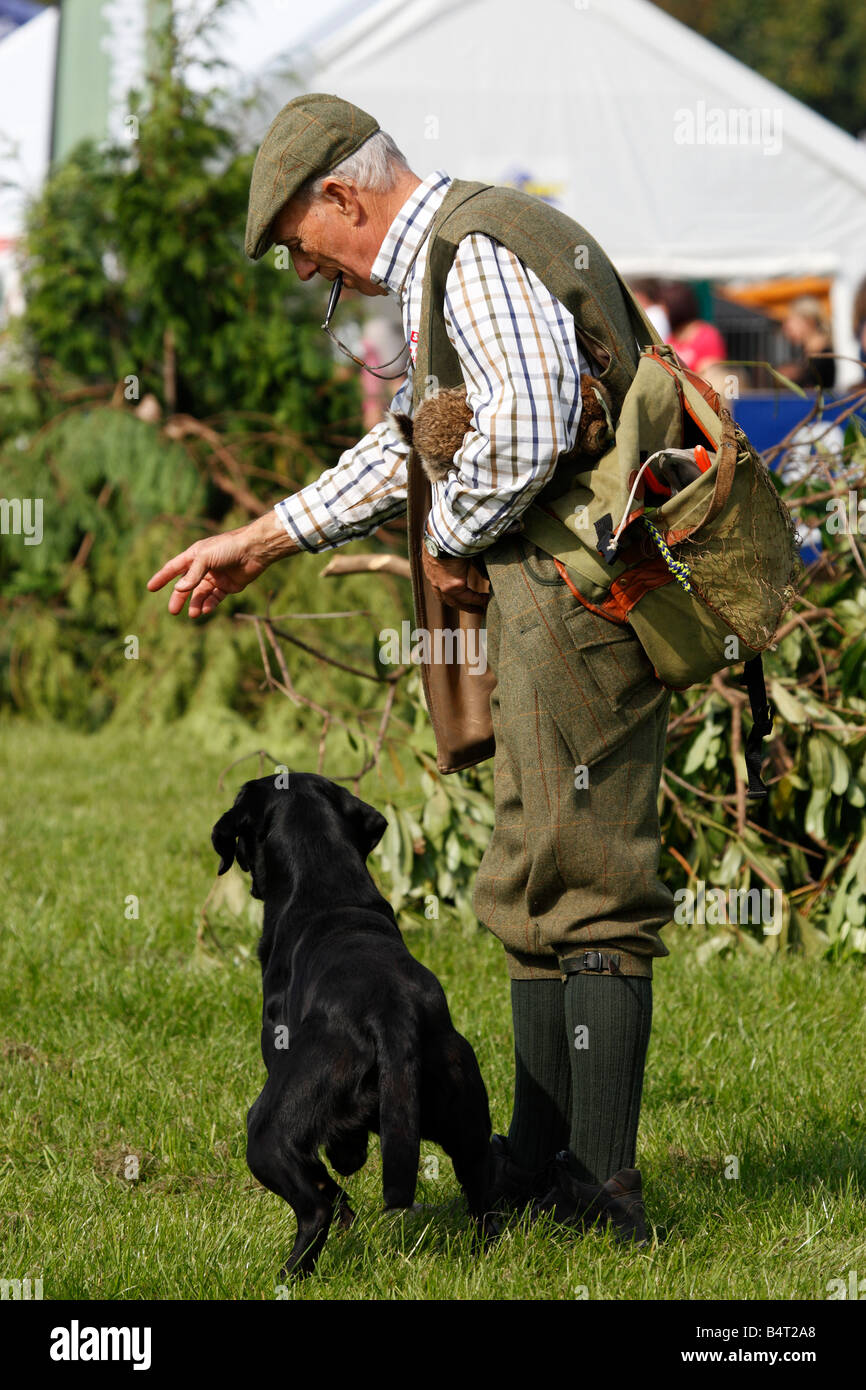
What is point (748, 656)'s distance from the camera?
255 centimetres

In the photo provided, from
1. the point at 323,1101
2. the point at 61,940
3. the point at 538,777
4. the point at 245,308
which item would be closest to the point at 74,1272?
the point at 323,1101

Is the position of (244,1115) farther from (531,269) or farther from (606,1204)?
(531,269)

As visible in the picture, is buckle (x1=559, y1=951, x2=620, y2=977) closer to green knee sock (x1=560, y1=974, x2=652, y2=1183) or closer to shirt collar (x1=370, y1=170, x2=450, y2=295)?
green knee sock (x1=560, y1=974, x2=652, y2=1183)

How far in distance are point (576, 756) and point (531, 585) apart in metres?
0.30

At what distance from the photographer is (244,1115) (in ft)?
11.1

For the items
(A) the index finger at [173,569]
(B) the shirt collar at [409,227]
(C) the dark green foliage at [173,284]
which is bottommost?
(A) the index finger at [173,569]

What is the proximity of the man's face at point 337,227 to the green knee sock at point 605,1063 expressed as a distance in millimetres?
1296

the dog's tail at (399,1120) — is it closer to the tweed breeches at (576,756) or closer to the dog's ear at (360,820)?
the tweed breeches at (576,756)

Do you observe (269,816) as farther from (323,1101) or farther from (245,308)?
(245,308)

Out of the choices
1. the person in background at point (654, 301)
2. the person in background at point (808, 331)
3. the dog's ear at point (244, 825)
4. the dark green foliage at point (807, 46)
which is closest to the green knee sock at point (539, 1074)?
the dog's ear at point (244, 825)

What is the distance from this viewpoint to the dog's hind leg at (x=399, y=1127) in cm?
237

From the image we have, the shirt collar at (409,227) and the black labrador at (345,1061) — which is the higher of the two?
the shirt collar at (409,227)

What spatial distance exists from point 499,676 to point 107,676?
→ 5886mm

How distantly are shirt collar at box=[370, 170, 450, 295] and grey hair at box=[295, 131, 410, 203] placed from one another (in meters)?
0.05
